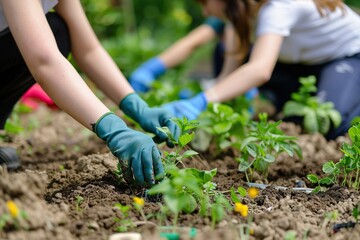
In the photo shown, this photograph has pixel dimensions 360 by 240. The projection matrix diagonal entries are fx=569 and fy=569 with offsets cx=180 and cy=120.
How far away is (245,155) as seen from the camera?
2.16 metres

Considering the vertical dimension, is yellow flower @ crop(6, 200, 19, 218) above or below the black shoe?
above

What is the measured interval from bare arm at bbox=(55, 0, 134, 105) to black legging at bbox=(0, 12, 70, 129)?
4cm

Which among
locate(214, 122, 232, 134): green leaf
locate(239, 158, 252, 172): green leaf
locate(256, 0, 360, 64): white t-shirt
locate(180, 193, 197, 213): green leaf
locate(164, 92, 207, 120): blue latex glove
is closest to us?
locate(180, 193, 197, 213): green leaf

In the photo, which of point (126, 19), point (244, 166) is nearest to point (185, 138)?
point (244, 166)

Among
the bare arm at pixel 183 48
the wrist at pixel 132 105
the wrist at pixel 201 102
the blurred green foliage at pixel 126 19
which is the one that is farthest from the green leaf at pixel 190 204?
the blurred green foliage at pixel 126 19

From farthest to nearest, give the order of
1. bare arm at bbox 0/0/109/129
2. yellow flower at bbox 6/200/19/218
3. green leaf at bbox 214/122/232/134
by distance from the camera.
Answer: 1. green leaf at bbox 214/122/232/134
2. bare arm at bbox 0/0/109/129
3. yellow flower at bbox 6/200/19/218

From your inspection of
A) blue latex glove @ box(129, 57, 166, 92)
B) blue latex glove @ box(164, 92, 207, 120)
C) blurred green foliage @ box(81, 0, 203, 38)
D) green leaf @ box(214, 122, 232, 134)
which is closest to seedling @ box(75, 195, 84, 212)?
green leaf @ box(214, 122, 232, 134)

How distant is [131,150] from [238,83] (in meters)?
1.10

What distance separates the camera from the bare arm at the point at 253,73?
273cm

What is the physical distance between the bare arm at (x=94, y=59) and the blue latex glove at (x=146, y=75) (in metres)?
1.15

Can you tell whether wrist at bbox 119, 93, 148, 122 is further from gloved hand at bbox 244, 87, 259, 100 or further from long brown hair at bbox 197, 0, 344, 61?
gloved hand at bbox 244, 87, 259, 100

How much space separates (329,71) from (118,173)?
1.68 m

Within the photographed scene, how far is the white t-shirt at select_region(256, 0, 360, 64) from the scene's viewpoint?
283 cm

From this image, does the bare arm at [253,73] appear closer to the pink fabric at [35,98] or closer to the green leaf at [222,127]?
the green leaf at [222,127]
